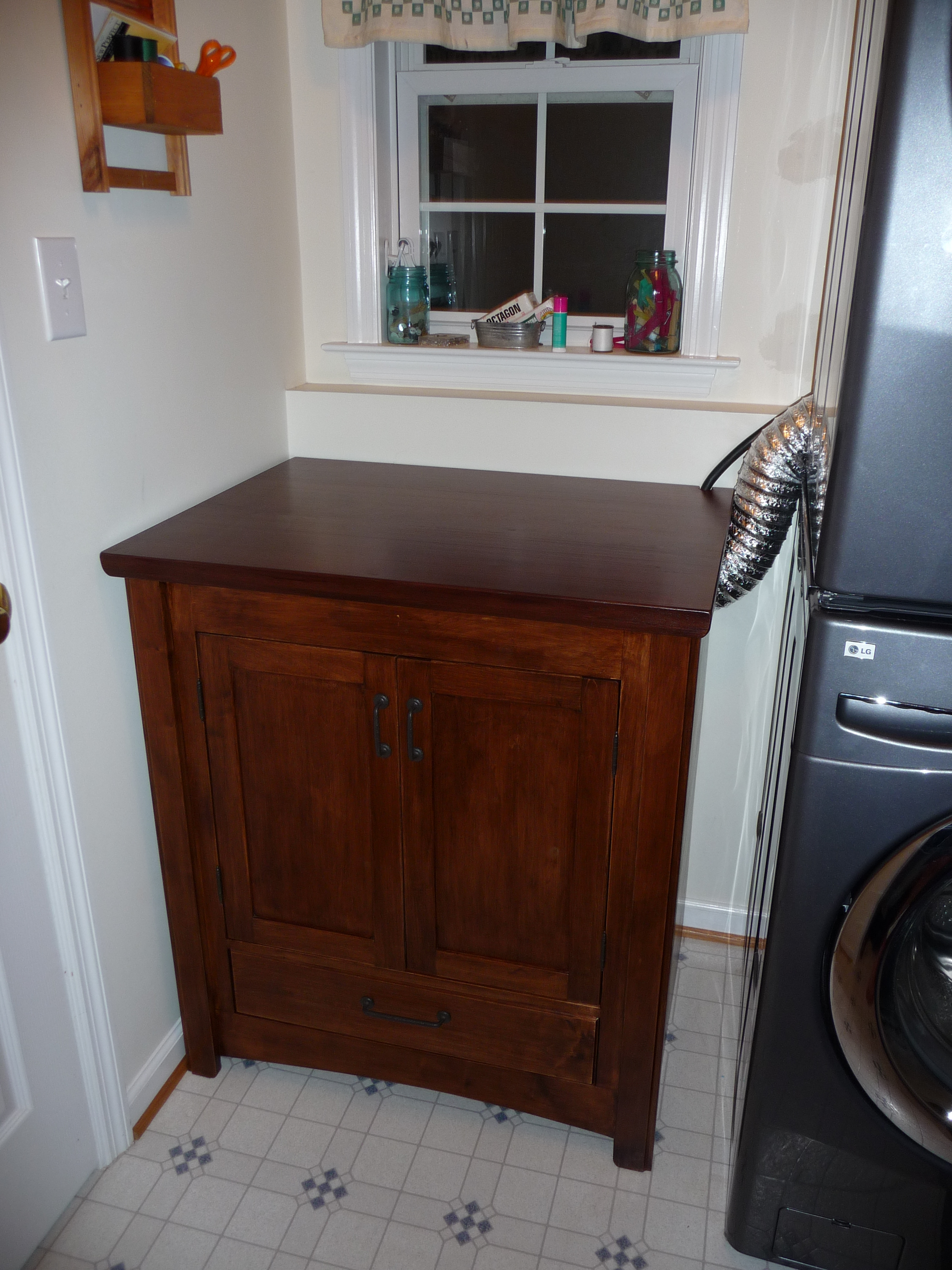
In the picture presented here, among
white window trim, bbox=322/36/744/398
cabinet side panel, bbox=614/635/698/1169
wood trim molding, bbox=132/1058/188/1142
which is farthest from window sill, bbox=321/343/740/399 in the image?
wood trim molding, bbox=132/1058/188/1142

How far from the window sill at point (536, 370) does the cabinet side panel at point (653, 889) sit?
73 cm

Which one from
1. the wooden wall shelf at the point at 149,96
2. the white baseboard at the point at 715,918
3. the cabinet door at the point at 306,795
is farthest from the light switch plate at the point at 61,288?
the white baseboard at the point at 715,918

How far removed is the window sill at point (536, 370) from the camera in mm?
1793

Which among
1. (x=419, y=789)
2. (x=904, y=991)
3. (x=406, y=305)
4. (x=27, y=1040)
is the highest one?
(x=406, y=305)

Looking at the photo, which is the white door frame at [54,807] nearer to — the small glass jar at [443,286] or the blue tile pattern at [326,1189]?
the blue tile pattern at [326,1189]

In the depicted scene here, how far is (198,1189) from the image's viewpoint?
1537 millimetres

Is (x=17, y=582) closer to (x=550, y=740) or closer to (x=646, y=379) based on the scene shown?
(x=550, y=740)

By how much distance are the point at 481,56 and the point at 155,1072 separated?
6.23ft

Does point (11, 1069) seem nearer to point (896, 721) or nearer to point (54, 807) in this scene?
point (54, 807)

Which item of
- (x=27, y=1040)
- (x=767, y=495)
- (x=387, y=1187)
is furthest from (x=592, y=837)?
(x=27, y=1040)

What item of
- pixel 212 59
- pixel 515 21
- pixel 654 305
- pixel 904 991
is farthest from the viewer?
pixel 654 305

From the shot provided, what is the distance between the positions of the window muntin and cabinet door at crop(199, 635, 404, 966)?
0.93 meters

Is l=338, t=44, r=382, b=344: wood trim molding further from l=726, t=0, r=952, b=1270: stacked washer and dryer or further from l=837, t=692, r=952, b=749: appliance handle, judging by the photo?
l=837, t=692, r=952, b=749: appliance handle

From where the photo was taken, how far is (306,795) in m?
1.50
